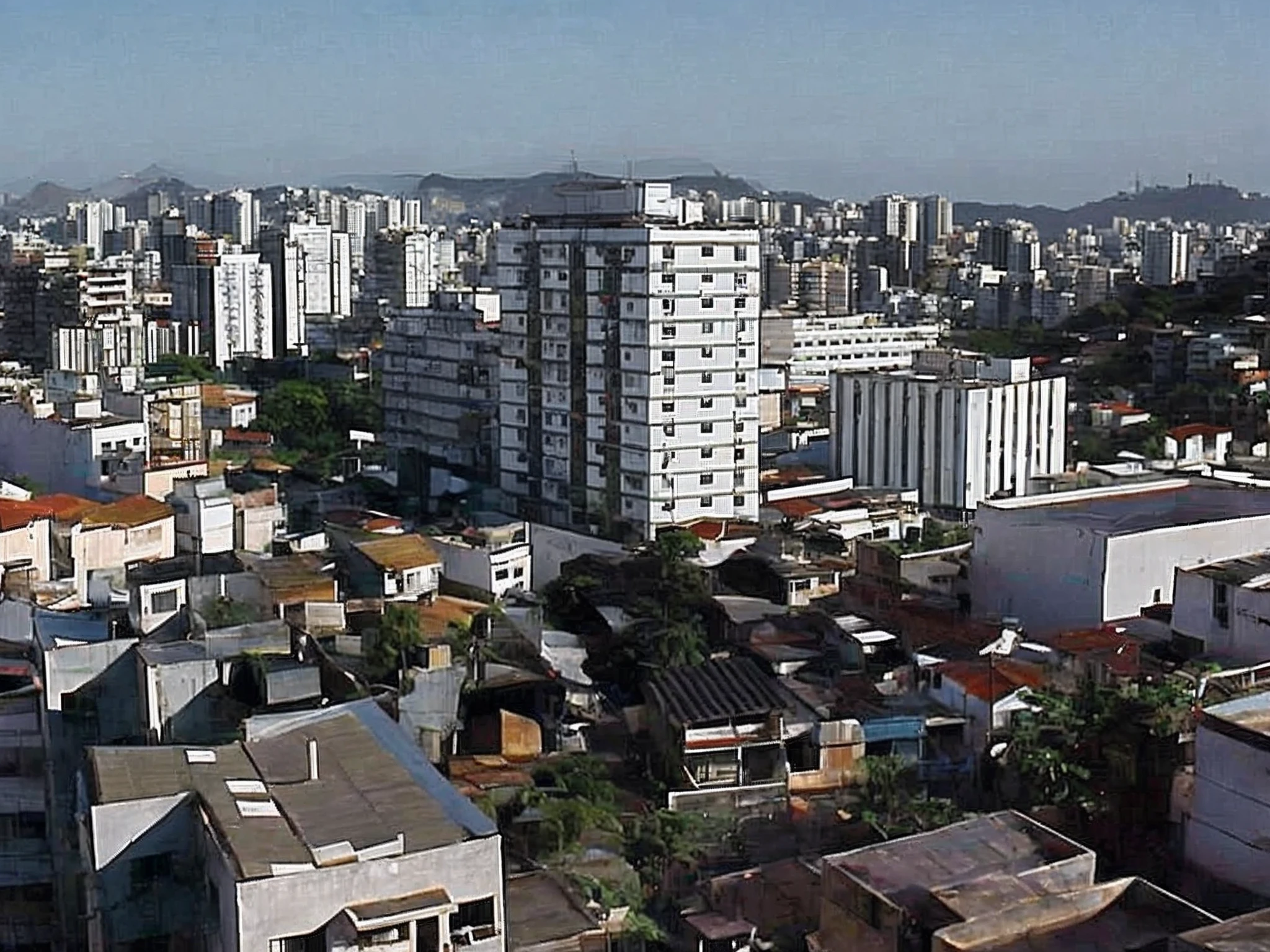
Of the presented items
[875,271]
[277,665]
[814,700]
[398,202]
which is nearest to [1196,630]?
[814,700]

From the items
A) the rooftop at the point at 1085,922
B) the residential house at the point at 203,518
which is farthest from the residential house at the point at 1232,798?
the residential house at the point at 203,518

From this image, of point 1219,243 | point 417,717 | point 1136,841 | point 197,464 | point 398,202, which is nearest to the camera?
point 1136,841

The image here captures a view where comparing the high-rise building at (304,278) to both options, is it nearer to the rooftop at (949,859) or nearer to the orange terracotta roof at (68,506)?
the orange terracotta roof at (68,506)

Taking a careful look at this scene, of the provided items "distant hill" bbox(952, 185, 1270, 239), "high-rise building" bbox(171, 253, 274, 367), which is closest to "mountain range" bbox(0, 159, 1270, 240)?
"distant hill" bbox(952, 185, 1270, 239)

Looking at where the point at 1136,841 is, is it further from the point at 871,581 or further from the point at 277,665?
the point at 871,581

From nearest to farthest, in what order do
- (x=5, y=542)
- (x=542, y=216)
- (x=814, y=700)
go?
(x=814, y=700), (x=5, y=542), (x=542, y=216)

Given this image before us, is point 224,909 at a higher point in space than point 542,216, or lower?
lower
